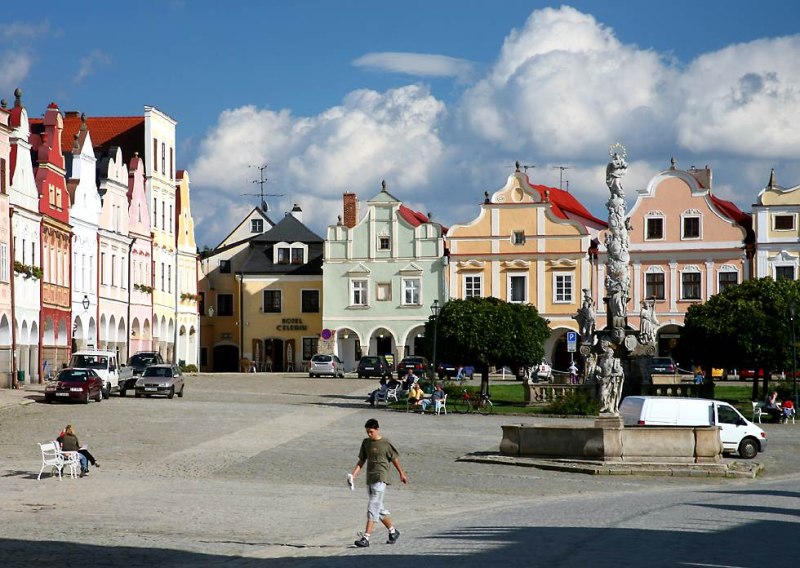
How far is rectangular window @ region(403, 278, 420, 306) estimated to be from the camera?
283ft

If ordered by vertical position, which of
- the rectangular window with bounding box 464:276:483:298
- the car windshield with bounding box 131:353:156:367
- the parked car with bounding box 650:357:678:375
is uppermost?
the rectangular window with bounding box 464:276:483:298

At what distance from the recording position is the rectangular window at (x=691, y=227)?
8056 cm

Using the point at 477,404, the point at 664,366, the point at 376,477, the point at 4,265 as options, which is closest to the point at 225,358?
the point at 664,366

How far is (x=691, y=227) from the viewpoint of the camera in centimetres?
8069

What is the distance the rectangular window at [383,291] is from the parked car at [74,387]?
38.5 metres

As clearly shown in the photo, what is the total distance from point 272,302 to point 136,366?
31.0m

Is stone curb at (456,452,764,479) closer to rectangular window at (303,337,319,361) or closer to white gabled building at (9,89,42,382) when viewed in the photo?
white gabled building at (9,89,42,382)

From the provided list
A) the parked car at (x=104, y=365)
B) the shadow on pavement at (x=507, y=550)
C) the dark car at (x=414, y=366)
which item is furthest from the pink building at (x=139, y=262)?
the shadow on pavement at (x=507, y=550)

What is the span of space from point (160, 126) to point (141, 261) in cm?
970

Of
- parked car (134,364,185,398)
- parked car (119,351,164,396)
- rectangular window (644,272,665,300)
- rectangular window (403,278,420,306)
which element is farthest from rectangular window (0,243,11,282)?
rectangular window (644,272,665,300)

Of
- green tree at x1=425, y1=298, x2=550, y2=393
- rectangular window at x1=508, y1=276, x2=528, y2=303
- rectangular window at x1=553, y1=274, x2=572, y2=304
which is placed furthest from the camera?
rectangular window at x1=508, y1=276, x2=528, y2=303

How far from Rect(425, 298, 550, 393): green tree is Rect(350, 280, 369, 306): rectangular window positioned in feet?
107

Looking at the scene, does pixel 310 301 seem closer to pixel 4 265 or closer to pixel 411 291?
pixel 411 291

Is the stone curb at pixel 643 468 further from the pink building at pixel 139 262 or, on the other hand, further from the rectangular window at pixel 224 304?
the rectangular window at pixel 224 304
